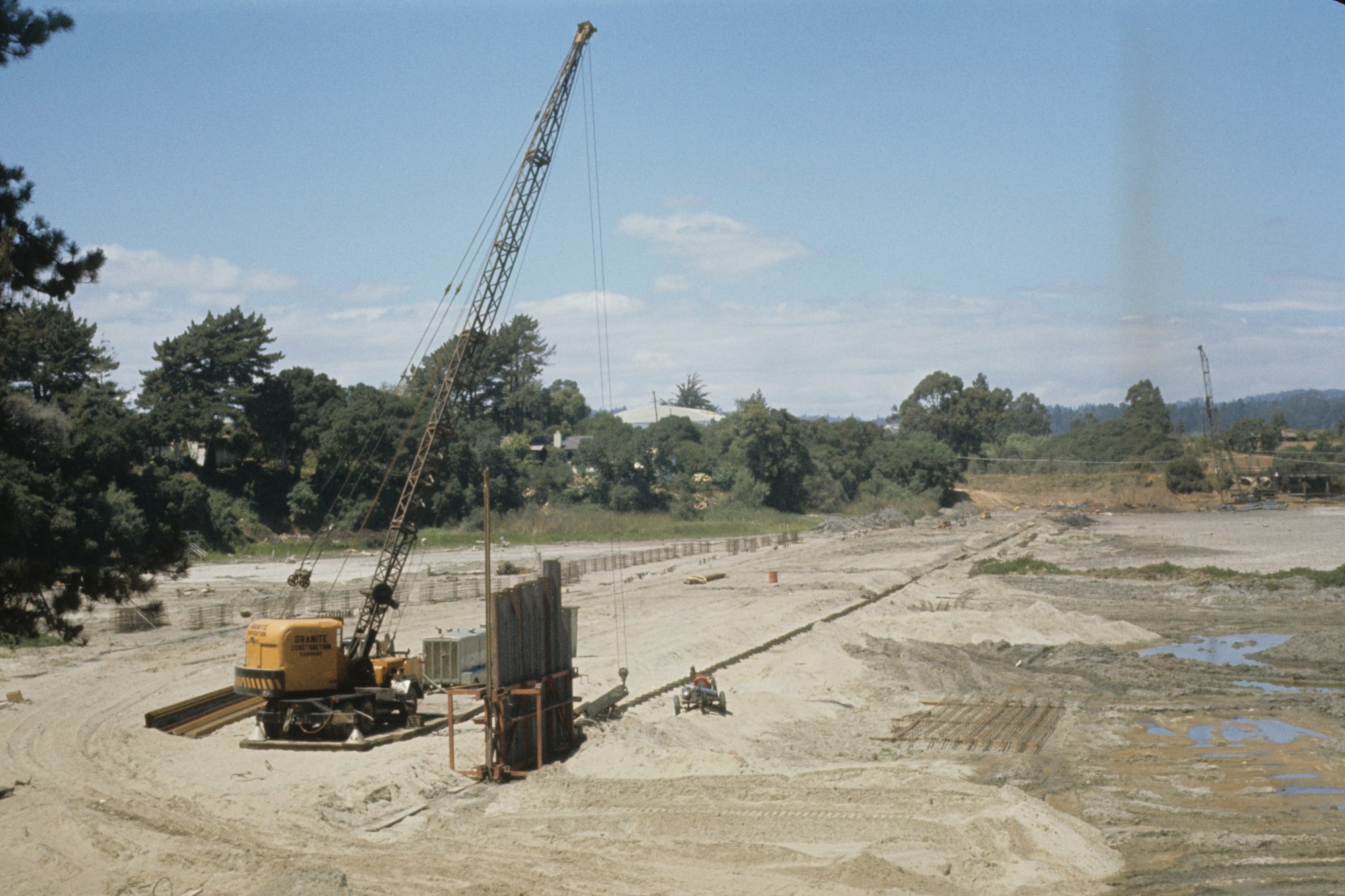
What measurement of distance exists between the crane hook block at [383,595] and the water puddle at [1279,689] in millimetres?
24780

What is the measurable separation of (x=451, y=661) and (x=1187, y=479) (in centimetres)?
12458

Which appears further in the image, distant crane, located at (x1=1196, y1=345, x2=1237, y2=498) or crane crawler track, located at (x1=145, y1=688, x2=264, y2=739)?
distant crane, located at (x1=1196, y1=345, x2=1237, y2=498)

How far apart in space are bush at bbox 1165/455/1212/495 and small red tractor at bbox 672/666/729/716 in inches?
4754

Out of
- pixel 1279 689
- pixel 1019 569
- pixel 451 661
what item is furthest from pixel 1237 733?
pixel 1019 569

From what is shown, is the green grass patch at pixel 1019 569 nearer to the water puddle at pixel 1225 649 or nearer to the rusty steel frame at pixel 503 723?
the water puddle at pixel 1225 649

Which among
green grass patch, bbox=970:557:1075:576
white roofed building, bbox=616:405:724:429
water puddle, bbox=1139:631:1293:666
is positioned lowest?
water puddle, bbox=1139:631:1293:666

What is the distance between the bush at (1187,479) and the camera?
434 ft

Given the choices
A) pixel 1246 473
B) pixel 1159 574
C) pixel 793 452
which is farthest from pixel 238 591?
pixel 1246 473

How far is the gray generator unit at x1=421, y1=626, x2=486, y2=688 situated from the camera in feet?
91.0

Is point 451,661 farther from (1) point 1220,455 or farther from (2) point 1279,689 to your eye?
(1) point 1220,455

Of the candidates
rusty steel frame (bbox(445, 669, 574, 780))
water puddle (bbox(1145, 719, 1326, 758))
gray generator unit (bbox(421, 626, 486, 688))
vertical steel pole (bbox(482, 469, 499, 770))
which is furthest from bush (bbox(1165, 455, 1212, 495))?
vertical steel pole (bbox(482, 469, 499, 770))

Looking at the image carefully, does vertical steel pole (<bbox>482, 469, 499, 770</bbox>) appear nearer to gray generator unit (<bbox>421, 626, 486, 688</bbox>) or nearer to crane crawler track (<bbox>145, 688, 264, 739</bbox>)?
gray generator unit (<bbox>421, 626, 486, 688</bbox>)

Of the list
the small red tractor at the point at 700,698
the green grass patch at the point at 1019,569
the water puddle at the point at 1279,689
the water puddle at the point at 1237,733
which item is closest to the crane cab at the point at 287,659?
the small red tractor at the point at 700,698

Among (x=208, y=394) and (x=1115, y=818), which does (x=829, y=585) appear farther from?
(x=208, y=394)
